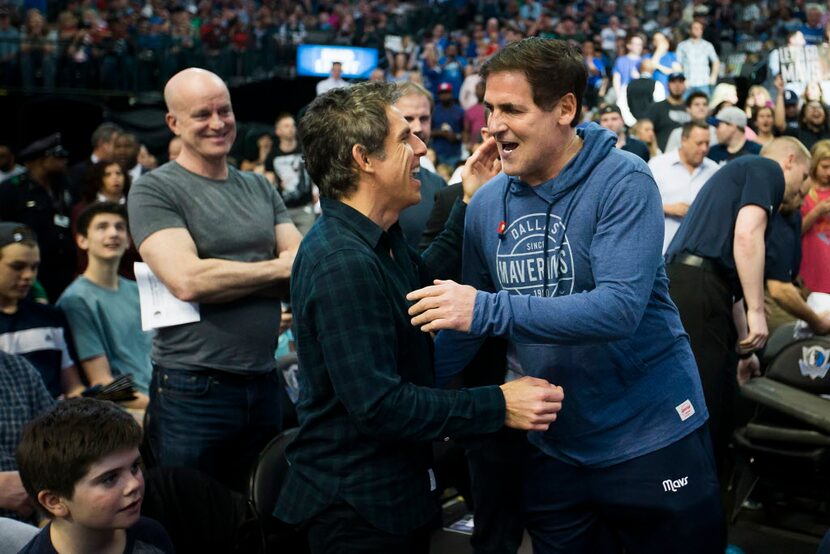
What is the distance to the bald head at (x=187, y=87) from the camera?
326 centimetres

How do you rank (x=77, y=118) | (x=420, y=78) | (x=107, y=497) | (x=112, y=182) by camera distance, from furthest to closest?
(x=420, y=78) → (x=77, y=118) → (x=112, y=182) → (x=107, y=497)

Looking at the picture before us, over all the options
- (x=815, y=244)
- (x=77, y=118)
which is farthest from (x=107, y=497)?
(x=77, y=118)

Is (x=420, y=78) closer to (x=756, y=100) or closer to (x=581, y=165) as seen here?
(x=756, y=100)

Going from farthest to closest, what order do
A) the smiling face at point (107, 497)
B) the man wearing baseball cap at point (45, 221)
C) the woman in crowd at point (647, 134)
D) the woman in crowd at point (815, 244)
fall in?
1. the woman in crowd at point (647, 134)
2. the man wearing baseball cap at point (45, 221)
3. the woman in crowd at point (815, 244)
4. the smiling face at point (107, 497)

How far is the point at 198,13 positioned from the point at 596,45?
27.2 ft

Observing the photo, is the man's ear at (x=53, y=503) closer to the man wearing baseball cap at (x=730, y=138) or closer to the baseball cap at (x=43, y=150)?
the baseball cap at (x=43, y=150)

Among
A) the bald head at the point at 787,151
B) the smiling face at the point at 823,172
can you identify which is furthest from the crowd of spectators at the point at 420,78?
the bald head at the point at 787,151

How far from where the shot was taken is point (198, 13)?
807 inches

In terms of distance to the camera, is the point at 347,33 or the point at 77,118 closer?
the point at 77,118

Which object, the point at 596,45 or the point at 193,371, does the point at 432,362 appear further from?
the point at 596,45

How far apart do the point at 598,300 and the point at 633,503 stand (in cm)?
51

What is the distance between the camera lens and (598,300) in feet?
6.91

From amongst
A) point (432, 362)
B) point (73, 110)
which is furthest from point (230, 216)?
point (73, 110)

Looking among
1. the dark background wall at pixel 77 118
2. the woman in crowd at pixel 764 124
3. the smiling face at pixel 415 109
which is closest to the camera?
the smiling face at pixel 415 109
